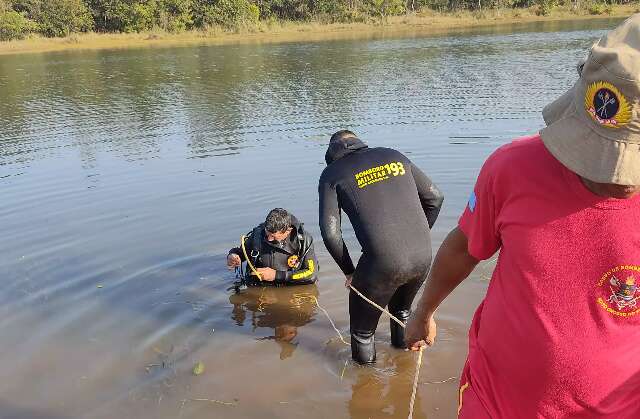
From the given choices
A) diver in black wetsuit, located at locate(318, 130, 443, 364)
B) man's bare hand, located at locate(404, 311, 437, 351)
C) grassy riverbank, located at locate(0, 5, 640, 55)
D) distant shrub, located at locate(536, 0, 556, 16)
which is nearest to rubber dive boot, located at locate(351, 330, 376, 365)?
diver in black wetsuit, located at locate(318, 130, 443, 364)

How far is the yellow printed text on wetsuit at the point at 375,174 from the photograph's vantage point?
149 inches

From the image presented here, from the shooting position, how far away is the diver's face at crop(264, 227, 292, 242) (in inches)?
211

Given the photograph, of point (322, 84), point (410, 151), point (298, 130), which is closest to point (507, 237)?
point (410, 151)

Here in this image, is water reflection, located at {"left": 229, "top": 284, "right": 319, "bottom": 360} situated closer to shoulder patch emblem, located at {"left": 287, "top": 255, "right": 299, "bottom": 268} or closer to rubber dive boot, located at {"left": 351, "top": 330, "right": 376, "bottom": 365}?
shoulder patch emblem, located at {"left": 287, "top": 255, "right": 299, "bottom": 268}

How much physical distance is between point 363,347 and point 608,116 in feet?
10.5

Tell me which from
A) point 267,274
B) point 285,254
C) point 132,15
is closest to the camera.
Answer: point 267,274

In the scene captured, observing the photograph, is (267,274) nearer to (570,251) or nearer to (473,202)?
(473,202)

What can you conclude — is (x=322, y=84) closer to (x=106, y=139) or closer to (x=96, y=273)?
(x=106, y=139)

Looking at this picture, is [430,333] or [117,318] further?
[117,318]

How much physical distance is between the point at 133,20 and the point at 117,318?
4942 cm

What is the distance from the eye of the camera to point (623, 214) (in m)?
1.53

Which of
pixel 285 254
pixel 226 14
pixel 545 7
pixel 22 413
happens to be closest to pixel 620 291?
pixel 22 413

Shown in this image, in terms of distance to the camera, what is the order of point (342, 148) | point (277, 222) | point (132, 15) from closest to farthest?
point (342, 148) → point (277, 222) → point (132, 15)

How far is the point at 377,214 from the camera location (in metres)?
3.77
